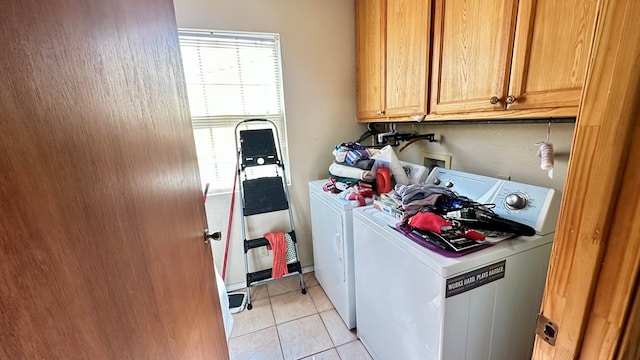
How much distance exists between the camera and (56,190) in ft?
1.29

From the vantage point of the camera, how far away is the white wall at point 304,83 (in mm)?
2016

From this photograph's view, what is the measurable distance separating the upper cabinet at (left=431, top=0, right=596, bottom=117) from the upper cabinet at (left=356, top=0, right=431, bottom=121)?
11 cm

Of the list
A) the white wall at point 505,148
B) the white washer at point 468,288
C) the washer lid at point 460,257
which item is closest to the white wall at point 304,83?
the white wall at point 505,148

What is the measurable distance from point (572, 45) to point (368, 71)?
1379 millimetres

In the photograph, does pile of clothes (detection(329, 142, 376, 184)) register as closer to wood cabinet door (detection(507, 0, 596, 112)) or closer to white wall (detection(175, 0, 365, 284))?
white wall (detection(175, 0, 365, 284))

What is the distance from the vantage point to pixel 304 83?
87.9 inches

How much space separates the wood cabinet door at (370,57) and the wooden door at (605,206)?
162 cm

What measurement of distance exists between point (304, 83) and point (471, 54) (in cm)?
133

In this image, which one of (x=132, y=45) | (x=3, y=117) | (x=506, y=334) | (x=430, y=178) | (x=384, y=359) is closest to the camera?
(x=3, y=117)

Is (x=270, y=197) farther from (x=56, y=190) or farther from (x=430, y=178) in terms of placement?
(x=56, y=190)

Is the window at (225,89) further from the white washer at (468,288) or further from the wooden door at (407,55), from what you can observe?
the white washer at (468,288)

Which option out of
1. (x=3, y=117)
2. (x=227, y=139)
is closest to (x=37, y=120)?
(x=3, y=117)

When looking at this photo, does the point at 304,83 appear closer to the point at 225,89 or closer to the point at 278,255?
the point at 225,89

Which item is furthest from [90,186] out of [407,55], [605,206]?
[407,55]
